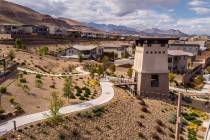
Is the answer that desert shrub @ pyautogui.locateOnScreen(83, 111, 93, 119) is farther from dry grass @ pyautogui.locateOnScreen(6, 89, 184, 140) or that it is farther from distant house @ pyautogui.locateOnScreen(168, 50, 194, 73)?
distant house @ pyautogui.locateOnScreen(168, 50, 194, 73)

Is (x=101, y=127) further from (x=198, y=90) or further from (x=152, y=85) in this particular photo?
(x=198, y=90)

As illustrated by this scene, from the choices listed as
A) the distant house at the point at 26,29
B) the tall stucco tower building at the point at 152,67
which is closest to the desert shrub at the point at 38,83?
the tall stucco tower building at the point at 152,67

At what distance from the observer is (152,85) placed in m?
65.4

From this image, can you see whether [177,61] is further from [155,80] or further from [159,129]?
[159,129]

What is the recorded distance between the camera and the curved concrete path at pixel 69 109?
3570 cm

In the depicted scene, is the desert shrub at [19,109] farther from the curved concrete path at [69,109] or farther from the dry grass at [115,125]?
the dry grass at [115,125]

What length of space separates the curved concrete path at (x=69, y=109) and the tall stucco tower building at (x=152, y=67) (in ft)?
24.6

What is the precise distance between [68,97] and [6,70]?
17525mm

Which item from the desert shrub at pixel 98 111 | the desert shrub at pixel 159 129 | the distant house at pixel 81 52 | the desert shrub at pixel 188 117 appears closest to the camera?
the desert shrub at pixel 98 111

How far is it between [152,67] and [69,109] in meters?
26.8

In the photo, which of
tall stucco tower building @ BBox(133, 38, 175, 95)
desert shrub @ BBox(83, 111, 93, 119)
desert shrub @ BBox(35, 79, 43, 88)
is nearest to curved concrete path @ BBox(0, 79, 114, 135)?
desert shrub @ BBox(83, 111, 93, 119)

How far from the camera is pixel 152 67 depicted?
6469 cm

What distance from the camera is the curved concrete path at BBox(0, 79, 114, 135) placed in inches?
1406

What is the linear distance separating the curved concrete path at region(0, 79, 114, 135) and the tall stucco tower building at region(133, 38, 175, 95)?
7.51 meters
